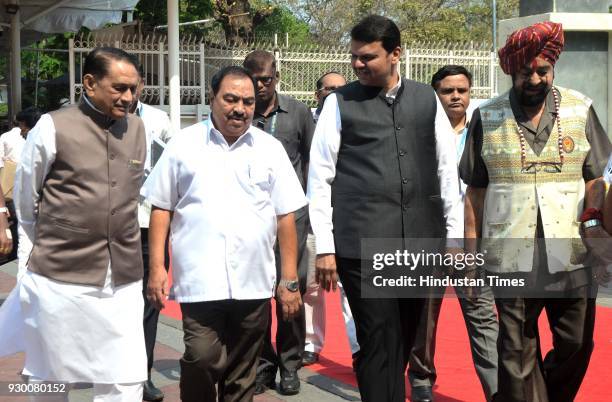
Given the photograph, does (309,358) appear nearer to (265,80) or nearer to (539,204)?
(265,80)

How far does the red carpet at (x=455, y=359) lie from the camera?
250 inches

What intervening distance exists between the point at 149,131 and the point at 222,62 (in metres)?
12.8

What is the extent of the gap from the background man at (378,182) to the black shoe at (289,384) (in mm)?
1484

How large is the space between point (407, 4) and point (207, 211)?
35770mm

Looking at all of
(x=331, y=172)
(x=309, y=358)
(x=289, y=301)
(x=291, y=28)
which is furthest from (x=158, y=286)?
(x=291, y=28)

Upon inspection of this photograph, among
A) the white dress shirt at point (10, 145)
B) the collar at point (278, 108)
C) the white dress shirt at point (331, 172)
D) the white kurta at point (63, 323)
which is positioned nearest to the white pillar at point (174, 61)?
the white dress shirt at point (10, 145)

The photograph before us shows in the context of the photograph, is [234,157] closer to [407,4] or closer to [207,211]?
[207,211]

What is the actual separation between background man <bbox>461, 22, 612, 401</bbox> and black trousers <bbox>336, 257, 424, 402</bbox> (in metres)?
0.52

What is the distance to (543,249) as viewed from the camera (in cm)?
491

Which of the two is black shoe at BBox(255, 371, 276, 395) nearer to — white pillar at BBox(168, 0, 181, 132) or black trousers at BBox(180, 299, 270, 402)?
black trousers at BBox(180, 299, 270, 402)

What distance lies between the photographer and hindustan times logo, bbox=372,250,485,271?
492 centimetres

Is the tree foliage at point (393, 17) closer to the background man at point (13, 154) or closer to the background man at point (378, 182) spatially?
the background man at point (13, 154)

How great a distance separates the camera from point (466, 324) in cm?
599

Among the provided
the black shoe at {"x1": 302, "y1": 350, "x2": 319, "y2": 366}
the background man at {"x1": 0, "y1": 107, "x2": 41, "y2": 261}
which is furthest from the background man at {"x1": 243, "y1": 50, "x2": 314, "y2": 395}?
the background man at {"x1": 0, "y1": 107, "x2": 41, "y2": 261}
